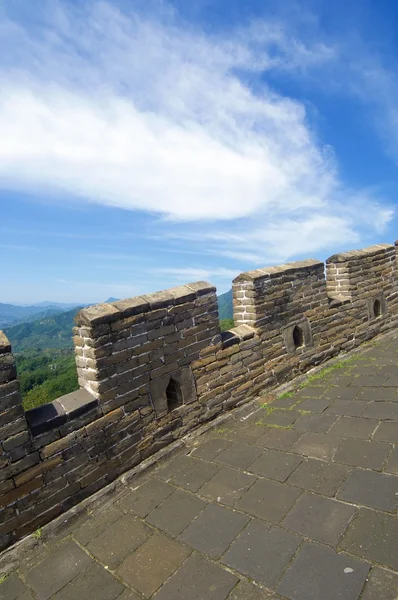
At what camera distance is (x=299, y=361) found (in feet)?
17.8

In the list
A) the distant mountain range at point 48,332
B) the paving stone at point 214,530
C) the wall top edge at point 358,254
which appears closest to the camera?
the paving stone at point 214,530

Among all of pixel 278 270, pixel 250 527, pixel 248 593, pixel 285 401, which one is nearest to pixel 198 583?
pixel 248 593

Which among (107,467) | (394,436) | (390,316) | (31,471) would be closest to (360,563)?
(394,436)

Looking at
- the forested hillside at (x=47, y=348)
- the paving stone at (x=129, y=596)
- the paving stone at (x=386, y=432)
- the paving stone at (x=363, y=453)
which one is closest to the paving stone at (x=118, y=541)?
the paving stone at (x=129, y=596)

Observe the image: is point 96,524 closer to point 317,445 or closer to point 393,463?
point 317,445

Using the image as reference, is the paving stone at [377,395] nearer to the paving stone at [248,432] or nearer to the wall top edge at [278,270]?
the paving stone at [248,432]

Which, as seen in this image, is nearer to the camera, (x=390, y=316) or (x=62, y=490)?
(x=62, y=490)

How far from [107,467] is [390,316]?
6052mm

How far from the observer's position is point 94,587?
236 centimetres

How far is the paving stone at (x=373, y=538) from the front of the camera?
218 centimetres

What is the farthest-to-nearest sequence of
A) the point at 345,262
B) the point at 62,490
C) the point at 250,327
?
the point at 345,262, the point at 250,327, the point at 62,490

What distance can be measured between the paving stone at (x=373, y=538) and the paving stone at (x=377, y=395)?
6.29ft

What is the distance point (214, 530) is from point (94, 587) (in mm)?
868

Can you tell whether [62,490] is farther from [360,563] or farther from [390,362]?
[390,362]
